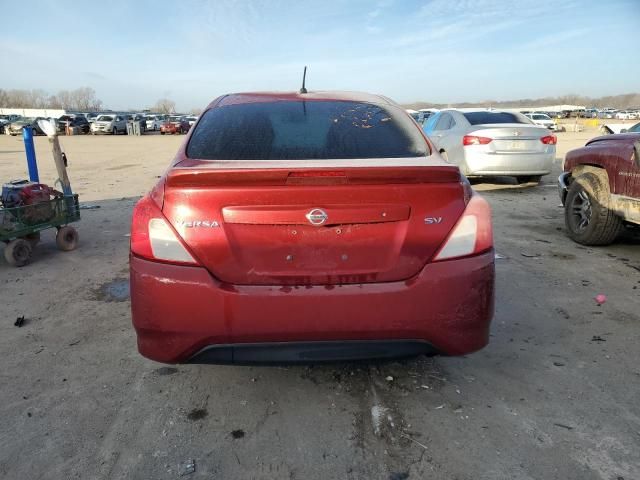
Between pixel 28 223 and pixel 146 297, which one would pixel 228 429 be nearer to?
pixel 146 297

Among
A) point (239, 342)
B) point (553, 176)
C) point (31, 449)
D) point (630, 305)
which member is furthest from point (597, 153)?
point (553, 176)

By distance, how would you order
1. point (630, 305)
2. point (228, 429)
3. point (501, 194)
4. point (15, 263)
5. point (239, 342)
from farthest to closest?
point (501, 194)
point (15, 263)
point (630, 305)
point (228, 429)
point (239, 342)

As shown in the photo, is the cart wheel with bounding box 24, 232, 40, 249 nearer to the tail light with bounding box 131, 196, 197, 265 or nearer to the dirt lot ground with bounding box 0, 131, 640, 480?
the dirt lot ground with bounding box 0, 131, 640, 480

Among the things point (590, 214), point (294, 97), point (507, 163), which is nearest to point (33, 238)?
point (294, 97)

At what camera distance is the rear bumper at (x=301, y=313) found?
2223 millimetres

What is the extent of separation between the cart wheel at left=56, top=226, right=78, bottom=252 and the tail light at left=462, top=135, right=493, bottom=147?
23.4 feet

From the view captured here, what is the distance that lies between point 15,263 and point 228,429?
153 inches

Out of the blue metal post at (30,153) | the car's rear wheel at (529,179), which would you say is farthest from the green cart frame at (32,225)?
the car's rear wheel at (529,179)

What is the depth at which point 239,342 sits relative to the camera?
7.45ft

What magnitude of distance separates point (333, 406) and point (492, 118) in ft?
29.8

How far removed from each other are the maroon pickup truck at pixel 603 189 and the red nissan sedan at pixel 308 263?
3498 millimetres

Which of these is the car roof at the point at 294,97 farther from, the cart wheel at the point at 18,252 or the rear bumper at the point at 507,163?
the rear bumper at the point at 507,163

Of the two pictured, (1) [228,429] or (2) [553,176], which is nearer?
(1) [228,429]

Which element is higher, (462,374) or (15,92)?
(15,92)
